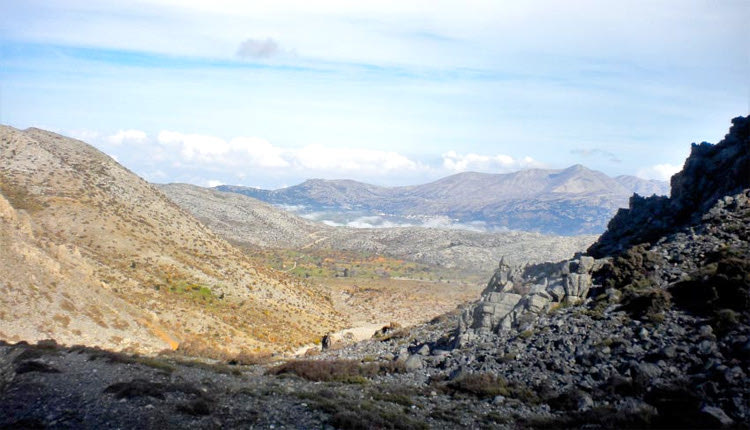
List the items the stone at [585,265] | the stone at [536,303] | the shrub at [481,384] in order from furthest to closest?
the stone at [585,265], the stone at [536,303], the shrub at [481,384]

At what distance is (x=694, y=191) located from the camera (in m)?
34.0

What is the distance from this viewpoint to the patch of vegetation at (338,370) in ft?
73.4

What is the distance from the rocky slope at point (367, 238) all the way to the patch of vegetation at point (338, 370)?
9962 centimetres

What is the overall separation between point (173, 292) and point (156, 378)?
26.6 m

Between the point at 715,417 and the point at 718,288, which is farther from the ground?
the point at 718,288

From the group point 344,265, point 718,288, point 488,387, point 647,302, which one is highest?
point 718,288

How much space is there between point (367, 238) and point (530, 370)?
479 feet

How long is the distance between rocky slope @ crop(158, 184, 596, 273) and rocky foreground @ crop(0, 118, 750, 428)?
93503 mm

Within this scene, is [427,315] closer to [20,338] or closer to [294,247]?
[20,338]

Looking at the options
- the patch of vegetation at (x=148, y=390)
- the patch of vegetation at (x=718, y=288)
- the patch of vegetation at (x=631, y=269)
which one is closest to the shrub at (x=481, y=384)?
the patch of vegetation at (x=718, y=288)

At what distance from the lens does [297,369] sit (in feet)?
77.2

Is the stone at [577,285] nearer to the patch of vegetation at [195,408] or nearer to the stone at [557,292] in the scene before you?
the stone at [557,292]

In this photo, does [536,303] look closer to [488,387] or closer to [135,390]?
[488,387]

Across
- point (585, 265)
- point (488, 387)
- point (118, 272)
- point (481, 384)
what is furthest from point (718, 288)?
point (118, 272)
